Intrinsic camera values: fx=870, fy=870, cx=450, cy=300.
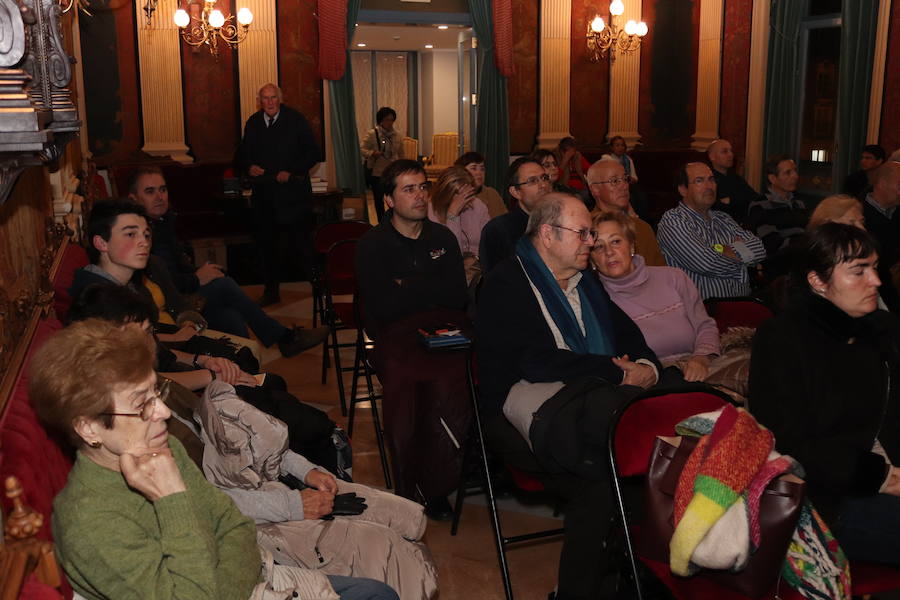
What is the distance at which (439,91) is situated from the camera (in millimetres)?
20797

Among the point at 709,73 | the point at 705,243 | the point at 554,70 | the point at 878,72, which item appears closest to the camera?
the point at 705,243

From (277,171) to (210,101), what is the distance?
232 centimetres

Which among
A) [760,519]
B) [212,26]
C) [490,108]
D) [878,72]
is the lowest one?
[760,519]

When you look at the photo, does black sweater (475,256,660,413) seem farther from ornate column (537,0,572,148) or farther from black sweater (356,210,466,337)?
ornate column (537,0,572,148)

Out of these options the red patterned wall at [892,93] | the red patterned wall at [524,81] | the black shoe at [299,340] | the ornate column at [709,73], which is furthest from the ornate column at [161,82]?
the red patterned wall at [892,93]

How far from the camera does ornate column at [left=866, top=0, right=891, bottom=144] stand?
8.83 metres

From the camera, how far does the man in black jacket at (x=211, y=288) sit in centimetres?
491

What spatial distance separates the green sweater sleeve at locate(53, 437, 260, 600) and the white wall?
772 inches

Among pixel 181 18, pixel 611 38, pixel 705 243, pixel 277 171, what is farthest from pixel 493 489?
pixel 611 38

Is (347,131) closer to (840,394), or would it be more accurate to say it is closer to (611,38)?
(611,38)

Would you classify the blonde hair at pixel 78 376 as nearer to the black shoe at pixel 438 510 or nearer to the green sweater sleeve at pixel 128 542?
the green sweater sleeve at pixel 128 542

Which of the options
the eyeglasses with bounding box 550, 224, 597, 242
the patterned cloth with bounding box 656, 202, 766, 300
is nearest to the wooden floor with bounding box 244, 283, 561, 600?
the eyeglasses with bounding box 550, 224, 597, 242

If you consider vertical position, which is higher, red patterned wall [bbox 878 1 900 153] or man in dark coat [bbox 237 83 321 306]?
red patterned wall [bbox 878 1 900 153]

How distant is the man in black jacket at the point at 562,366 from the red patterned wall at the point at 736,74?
8.81 m
